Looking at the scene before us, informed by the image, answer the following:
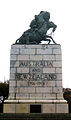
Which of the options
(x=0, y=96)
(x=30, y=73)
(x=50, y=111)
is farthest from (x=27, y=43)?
(x=0, y=96)

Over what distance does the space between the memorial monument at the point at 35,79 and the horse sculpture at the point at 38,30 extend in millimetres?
81

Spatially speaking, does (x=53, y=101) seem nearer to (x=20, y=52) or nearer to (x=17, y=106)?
(x=17, y=106)

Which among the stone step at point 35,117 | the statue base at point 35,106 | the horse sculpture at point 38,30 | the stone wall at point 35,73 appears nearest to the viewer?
the stone step at point 35,117

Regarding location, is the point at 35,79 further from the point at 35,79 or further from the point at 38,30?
the point at 38,30

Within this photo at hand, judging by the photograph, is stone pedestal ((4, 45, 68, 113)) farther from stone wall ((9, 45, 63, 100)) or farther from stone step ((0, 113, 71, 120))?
stone step ((0, 113, 71, 120))

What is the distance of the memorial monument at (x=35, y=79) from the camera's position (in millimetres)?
17844

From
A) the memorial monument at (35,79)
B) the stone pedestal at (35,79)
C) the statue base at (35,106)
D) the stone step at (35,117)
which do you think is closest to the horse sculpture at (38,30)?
the memorial monument at (35,79)

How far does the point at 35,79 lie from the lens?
1847cm

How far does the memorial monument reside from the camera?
1784 centimetres

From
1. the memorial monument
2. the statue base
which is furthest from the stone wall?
the statue base

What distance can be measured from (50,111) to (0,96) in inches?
1000

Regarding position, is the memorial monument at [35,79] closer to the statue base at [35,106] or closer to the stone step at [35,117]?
the statue base at [35,106]

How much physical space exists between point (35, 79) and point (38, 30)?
3.76 m

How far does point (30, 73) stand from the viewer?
61.0 feet
